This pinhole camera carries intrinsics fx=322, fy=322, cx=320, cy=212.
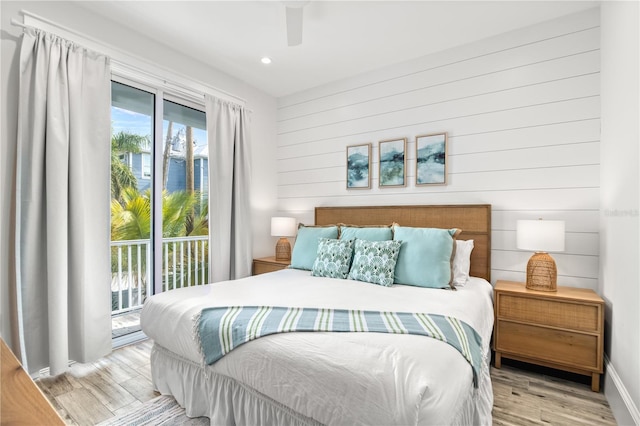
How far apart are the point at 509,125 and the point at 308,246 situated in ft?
7.01

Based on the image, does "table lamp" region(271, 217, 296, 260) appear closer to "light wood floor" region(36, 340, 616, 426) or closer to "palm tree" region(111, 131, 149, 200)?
"palm tree" region(111, 131, 149, 200)

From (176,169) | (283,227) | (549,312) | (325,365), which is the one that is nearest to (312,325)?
(325,365)

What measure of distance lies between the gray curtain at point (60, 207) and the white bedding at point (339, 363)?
77cm

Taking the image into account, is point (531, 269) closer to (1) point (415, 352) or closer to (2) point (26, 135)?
(1) point (415, 352)

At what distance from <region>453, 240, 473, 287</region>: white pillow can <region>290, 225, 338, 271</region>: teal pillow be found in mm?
1129

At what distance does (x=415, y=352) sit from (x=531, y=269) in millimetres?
1785

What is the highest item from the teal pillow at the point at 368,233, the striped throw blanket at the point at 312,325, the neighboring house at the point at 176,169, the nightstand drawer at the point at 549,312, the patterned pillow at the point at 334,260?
the neighboring house at the point at 176,169

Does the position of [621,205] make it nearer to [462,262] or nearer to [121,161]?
[462,262]

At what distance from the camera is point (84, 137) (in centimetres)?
254

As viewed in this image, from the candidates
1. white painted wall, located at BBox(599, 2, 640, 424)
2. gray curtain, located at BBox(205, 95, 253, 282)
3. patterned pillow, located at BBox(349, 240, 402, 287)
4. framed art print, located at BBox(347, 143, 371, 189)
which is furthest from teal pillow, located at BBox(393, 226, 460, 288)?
gray curtain, located at BBox(205, 95, 253, 282)

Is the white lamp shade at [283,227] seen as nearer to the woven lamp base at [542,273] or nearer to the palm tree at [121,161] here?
the palm tree at [121,161]

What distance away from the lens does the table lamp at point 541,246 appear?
237 centimetres

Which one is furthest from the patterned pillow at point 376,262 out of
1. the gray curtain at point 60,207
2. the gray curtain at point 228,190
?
the gray curtain at point 60,207

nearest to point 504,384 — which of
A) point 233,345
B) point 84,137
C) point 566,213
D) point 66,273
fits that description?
point 566,213
